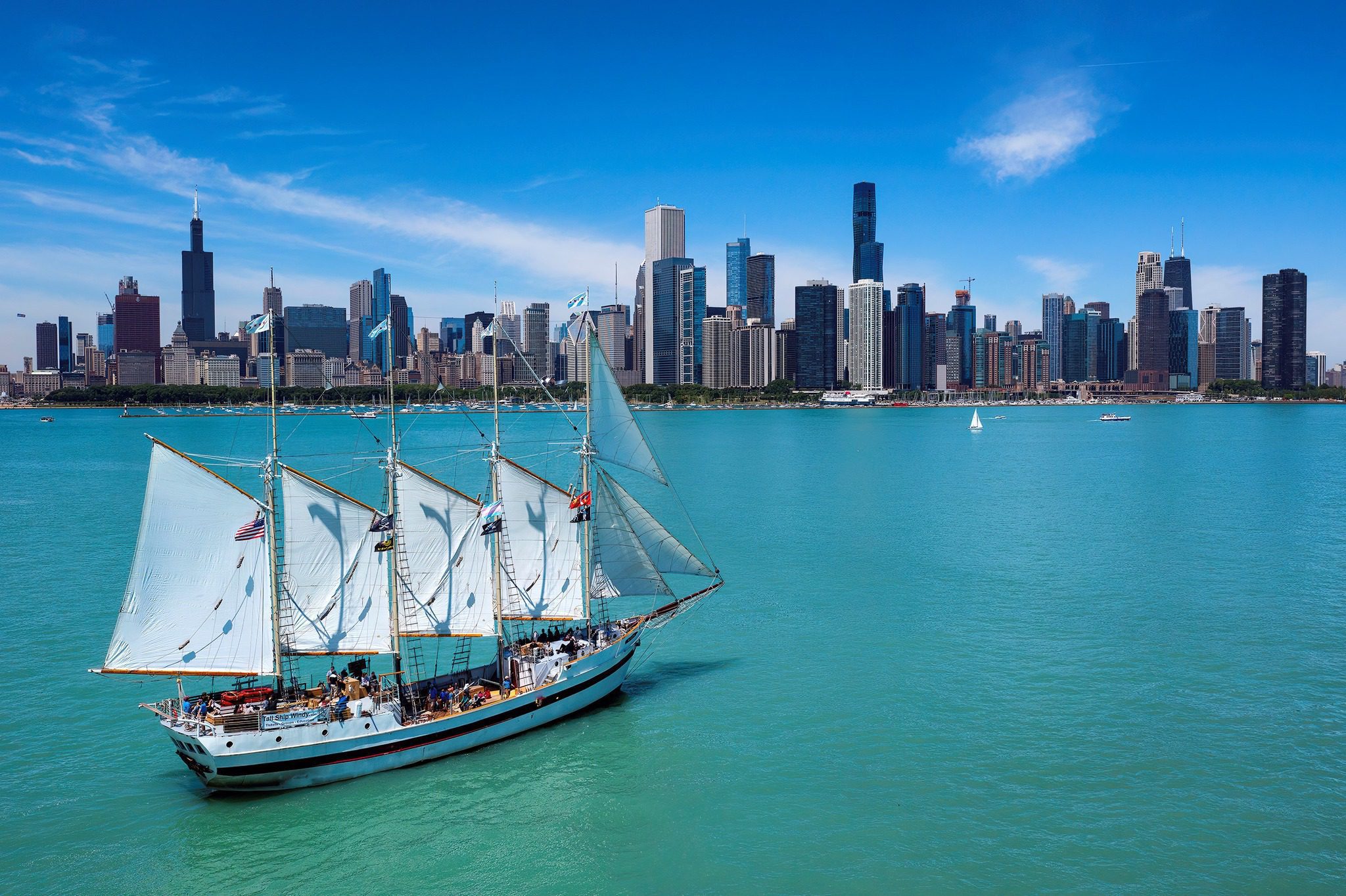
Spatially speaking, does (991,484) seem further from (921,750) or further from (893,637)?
(921,750)

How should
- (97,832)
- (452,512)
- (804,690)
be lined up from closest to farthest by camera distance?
(97,832) < (452,512) < (804,690)

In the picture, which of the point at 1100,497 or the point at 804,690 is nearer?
the point at 804,690

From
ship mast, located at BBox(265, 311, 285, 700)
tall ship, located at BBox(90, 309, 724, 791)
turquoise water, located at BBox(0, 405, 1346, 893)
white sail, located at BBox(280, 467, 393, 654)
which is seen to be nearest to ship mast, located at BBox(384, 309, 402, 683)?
tall ship, located at BBox(90, 309, 724, 791)

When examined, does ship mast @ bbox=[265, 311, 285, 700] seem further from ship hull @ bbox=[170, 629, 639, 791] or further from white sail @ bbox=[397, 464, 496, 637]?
white sail @ bbox=[397, 464, 496, 637]

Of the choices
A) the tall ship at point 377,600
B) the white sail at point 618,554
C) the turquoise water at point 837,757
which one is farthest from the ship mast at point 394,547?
the white sail at point 618,554

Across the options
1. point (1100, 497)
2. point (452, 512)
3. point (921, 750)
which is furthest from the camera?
point (1100, 497)

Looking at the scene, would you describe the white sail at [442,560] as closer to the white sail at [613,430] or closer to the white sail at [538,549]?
the white sail at [538,549]

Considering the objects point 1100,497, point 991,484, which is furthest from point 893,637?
point 991,484
